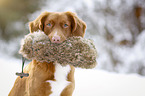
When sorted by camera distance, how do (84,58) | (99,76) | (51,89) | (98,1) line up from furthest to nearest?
(98,1) < (99,76) < (51,89) < (84,58)

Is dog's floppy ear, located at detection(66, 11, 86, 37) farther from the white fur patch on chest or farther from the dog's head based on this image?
the white fur patch on chest

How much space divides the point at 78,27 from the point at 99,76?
103cm

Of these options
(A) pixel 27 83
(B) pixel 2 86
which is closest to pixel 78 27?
(A) pixel 27 83

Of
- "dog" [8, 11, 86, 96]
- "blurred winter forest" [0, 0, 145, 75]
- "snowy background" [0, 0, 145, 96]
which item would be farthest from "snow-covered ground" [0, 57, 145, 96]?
"blurred winter forest" [0, 0, 145, 75]

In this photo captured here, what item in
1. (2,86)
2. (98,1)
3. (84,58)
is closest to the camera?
(84,58)

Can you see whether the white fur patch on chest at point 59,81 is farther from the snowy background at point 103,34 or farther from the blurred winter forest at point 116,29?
the blurred winter forest at point 116,29

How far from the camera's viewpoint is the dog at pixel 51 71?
95cm

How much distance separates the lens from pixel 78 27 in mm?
1026

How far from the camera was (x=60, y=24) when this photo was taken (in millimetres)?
996

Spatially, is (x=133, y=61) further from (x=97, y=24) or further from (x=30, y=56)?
(x=30, y=56)

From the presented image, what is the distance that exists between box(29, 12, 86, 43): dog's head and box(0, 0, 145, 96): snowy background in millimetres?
896

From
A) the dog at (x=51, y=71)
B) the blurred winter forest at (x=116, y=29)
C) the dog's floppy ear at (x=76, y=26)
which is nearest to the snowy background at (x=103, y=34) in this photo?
the blurred winter forest at (x=116, y=29)

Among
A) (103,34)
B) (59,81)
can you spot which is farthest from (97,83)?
(103,34)

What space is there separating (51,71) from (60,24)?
28 cm
